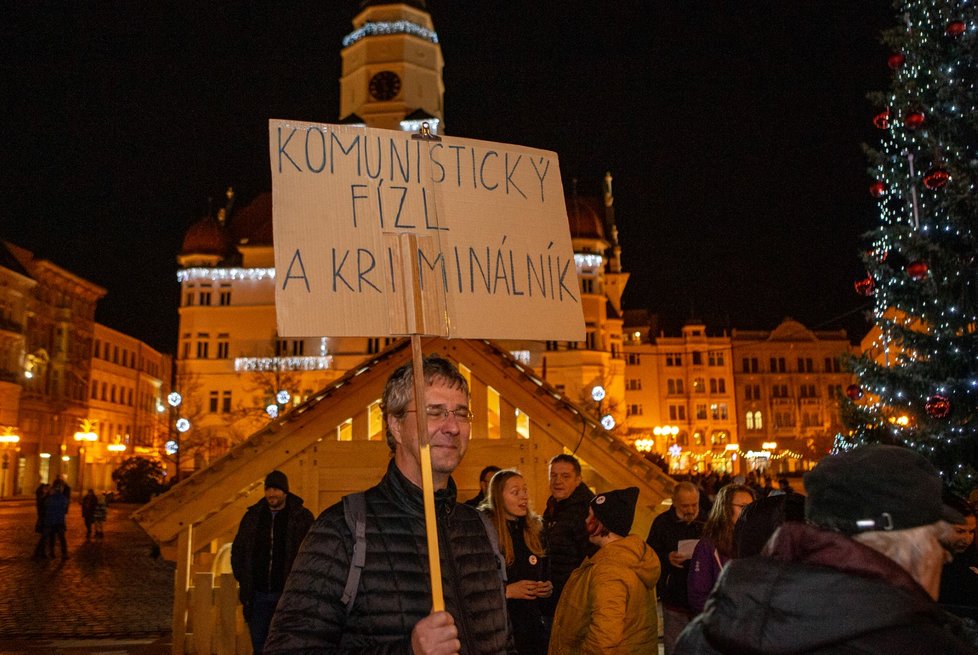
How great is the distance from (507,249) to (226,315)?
184 feet

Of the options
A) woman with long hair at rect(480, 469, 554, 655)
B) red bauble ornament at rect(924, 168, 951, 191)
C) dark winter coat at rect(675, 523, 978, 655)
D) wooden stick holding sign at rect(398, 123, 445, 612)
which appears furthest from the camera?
red bauble ornament at rect(924, 168, 951, 191)

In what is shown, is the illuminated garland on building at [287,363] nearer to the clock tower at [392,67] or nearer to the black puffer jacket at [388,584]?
the clock tower at [392,67]

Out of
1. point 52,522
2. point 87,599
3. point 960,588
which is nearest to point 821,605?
point 960,588

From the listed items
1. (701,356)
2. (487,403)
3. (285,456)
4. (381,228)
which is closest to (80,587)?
(285,456)

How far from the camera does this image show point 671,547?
264 inches

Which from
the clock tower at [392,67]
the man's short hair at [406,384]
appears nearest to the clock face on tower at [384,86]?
the clock tower at [392,67]

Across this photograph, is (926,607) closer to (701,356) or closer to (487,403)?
(487,403)

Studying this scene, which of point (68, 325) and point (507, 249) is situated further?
point (68, 325)

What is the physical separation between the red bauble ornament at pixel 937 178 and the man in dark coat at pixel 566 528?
15.8 feet

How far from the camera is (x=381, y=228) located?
321 centimetres

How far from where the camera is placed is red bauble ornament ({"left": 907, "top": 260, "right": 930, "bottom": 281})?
27.1 feet

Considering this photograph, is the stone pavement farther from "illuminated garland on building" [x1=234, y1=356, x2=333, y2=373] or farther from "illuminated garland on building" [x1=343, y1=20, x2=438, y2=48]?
"illuminated garland on building" [x1=343, y1=20, x2=438, y2=48]

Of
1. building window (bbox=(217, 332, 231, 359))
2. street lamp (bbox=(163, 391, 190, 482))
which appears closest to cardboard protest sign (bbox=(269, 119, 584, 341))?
street lamp (bbox=(163, 391, 190, 482))

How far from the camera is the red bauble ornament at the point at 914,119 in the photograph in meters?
8.34
